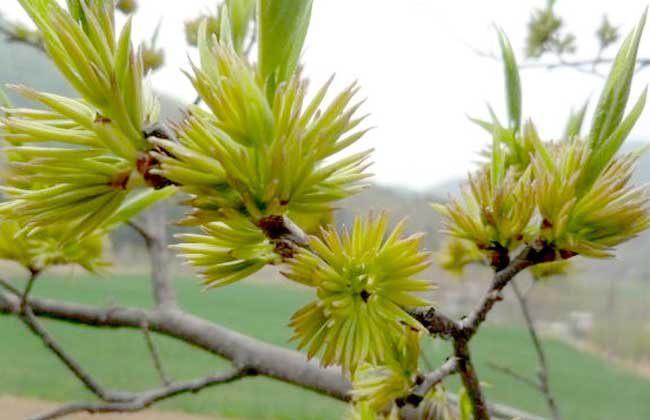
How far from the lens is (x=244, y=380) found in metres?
4.03

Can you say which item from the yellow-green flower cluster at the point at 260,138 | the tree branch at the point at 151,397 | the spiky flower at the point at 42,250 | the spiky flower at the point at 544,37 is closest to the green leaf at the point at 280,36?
the yellow-green flower cluster at the point at 260,138

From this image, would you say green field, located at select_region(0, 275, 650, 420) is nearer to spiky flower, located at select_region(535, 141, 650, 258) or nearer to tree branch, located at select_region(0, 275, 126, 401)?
tree branch, located at select_region(0, 275, 126, 401)

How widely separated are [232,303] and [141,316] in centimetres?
571

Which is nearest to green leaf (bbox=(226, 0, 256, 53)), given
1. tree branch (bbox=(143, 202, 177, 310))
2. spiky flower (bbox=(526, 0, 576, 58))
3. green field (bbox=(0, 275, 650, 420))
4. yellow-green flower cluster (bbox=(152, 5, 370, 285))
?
yellow-green flower cluster (bbox=(152, 5, 370, 285))

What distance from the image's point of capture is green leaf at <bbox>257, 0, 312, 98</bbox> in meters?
0.13

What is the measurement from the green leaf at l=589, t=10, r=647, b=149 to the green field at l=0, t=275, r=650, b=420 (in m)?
3.26

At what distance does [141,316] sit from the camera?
543mm

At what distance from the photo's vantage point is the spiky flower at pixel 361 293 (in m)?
0.14

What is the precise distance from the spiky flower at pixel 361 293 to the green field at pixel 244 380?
3.25 meters

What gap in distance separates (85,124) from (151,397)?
12.8 inches

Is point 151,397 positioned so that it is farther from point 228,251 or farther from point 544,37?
point 544,37

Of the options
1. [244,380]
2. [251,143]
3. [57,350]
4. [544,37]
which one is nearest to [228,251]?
[251,143]

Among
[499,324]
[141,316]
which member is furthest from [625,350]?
[141,316]

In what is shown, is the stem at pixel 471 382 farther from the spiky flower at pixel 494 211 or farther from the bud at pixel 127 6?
the bud at pixel 127 6
